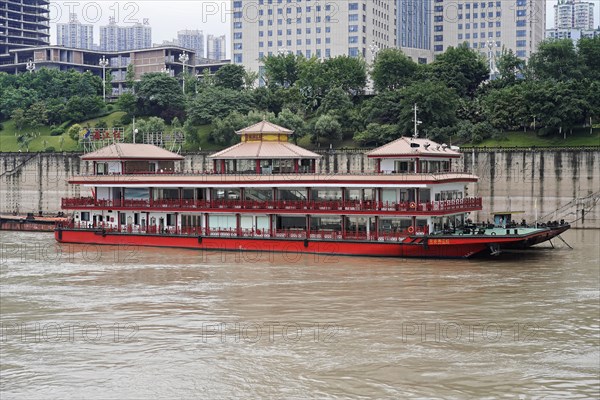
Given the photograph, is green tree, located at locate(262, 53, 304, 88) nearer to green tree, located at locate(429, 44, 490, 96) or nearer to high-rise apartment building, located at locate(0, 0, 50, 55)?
green tree, located at locate(429, 44, 490, 96)

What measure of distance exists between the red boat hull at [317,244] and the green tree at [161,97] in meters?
34.1

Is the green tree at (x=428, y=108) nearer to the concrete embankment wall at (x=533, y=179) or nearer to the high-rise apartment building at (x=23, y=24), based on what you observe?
the concrete embankment wall at (x=533, y=179)

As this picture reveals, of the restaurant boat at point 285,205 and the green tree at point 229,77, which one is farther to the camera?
the green tree at point 229,77

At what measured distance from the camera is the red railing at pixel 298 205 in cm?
3906

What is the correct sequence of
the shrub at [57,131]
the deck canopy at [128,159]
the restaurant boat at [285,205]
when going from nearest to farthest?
the restaurant boat at [285,205]
the deck canopy at [128,159]
the shrub at [57,131]

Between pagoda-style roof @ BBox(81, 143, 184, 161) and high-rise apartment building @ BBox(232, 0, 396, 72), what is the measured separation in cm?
4783

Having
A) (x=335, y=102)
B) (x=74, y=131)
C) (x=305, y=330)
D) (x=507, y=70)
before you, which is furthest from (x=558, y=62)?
(x=305, y=330)

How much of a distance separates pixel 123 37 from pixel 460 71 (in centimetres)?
12968

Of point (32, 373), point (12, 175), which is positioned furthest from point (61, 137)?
point (32, 373)

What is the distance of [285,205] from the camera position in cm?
4181

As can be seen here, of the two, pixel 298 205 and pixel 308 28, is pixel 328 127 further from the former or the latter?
pixel 308 28

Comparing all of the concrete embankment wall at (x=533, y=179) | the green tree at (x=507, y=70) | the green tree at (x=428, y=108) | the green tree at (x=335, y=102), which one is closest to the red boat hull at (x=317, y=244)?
the concrete embankment wall at (x=533, y=179)

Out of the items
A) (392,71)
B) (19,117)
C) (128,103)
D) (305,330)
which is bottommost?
(305,330)

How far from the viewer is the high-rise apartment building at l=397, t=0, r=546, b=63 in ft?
362
